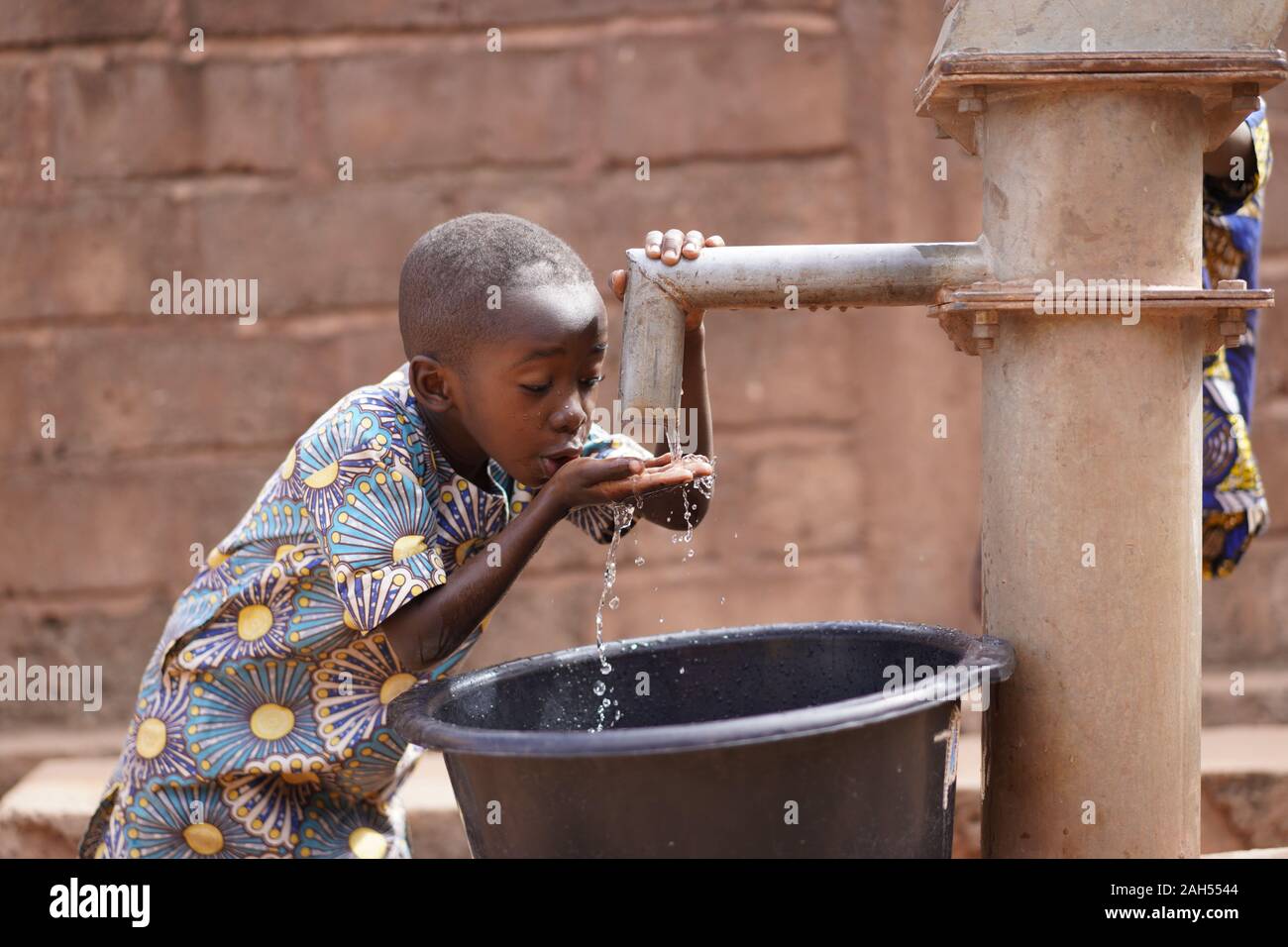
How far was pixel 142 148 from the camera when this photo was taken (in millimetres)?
3740

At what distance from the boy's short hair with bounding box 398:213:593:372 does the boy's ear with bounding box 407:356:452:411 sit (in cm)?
1

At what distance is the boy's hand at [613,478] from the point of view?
165cm

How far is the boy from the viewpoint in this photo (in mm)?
1718

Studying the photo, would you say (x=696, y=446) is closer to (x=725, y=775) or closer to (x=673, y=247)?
(x=673, y=247)

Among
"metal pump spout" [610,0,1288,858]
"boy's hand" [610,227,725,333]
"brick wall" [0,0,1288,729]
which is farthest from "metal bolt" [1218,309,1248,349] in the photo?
"brick wall" [0,0,1288,729]

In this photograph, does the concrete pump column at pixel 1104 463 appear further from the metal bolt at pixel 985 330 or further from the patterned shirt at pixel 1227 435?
the patterned shirt at pixel 1227 435

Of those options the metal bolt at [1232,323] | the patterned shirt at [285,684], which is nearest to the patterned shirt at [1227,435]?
the metal bolt at [1232,323]

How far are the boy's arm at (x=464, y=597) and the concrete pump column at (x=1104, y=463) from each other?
584 millimetres

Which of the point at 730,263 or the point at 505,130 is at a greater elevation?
the point at 505,130

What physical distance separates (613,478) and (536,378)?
0.21 m
